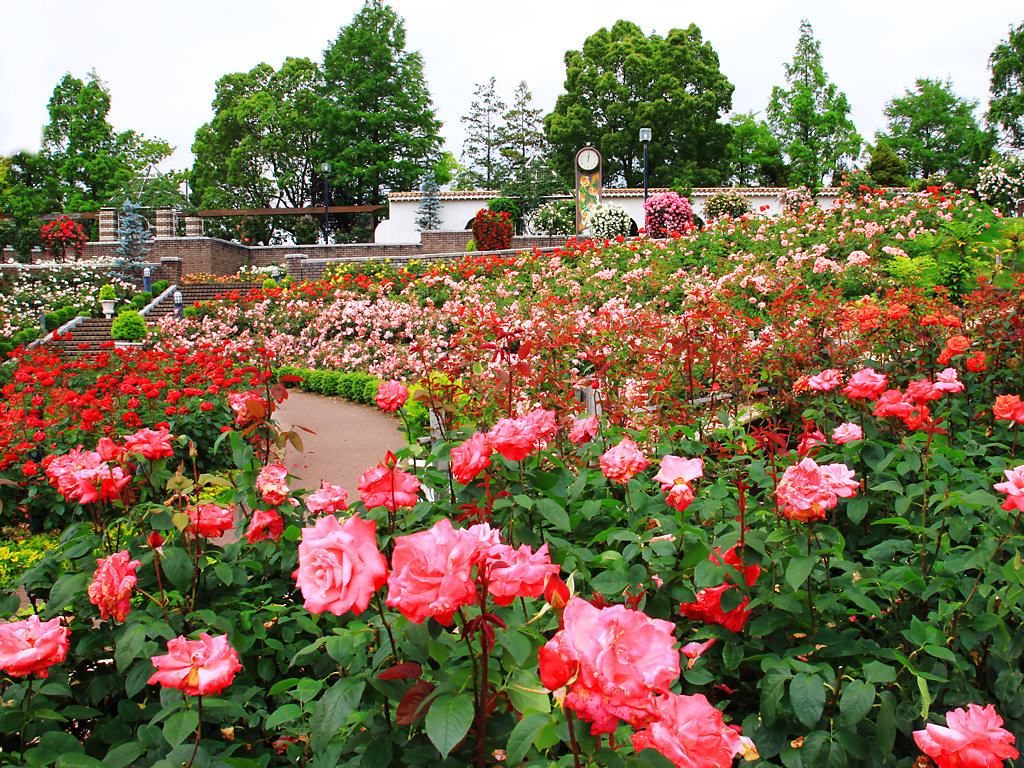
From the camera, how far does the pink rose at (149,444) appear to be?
5.62 ft

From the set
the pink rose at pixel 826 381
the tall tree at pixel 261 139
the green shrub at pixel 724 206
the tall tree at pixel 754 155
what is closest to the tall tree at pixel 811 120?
the tall tree at pixel 754 155

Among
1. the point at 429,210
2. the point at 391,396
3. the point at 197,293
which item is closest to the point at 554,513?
the point at 391,396

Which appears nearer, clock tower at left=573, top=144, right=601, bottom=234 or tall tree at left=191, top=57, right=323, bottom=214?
clock tower at left=573, top=144, right=601, bottom=234

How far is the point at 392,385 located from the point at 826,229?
30.0ft

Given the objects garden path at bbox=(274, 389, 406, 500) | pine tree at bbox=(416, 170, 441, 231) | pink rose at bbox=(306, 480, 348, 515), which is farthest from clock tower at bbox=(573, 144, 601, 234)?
pink rose at bbox=(306, 480, 348, 515)

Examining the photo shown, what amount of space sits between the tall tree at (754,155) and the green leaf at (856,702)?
3556cm

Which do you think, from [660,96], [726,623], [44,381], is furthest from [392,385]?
[660,96]

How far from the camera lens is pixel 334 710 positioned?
988 mm

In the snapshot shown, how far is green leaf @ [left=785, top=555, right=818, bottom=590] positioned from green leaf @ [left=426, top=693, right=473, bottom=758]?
0.67 metres

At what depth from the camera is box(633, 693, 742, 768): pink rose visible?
728 millimetres

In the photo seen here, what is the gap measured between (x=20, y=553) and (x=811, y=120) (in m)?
37.5

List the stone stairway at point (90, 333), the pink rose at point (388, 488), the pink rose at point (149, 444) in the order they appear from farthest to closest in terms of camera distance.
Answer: the stone stairway at point (90, 333)
the pink rose at point (149, 444)
the pink rose at point (388, 488)

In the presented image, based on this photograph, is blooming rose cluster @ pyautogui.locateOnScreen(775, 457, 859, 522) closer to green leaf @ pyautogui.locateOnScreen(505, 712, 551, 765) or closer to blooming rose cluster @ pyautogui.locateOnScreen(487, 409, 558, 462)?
blooming rose cluster @ pyautogui.locateOnScreen(487, 409, 558, 462)

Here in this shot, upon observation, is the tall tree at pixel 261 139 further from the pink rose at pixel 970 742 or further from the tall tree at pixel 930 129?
the pink rose at pixel 970 742
